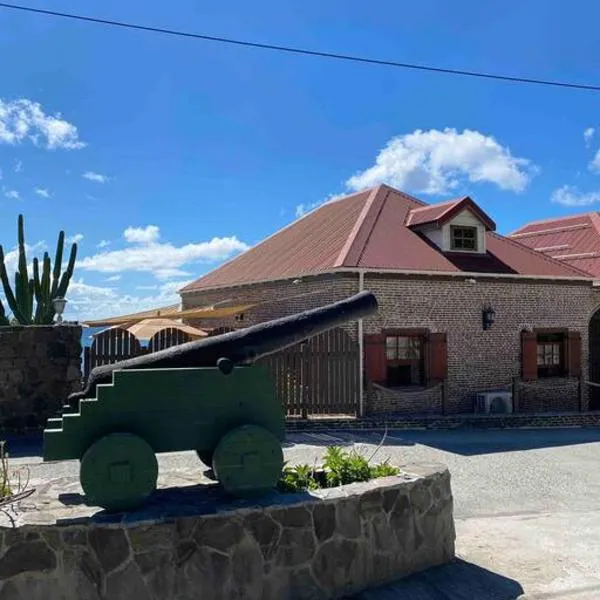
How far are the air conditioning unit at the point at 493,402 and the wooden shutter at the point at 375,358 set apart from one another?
8.89ft

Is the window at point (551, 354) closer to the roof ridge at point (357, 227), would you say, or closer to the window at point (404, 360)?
the window at point (404, 360)

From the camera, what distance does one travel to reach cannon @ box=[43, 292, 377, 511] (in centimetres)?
457

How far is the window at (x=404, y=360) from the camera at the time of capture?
15758mm

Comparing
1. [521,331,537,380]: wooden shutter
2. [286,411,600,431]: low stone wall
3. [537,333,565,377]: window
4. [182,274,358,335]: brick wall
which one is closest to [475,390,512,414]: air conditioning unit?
[286,411,600,431]: low stone wall

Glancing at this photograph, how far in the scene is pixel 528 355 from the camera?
17031mm

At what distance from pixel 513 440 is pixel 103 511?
10.3m

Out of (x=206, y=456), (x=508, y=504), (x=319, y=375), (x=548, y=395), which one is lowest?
(x=508, y=504)

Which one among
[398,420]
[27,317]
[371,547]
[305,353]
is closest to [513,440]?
[398,420]

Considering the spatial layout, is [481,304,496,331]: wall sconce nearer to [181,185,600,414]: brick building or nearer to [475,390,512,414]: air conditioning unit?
[181,185,600,414]: brick building

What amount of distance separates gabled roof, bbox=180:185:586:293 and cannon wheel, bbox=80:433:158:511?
10409 mm

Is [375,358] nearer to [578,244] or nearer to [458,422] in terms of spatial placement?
[458,422]

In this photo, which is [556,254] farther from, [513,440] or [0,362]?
[0,362]

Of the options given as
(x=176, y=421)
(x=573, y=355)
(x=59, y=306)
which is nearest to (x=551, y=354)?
(x=573, y=355)

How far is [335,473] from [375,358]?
30.9 ft
